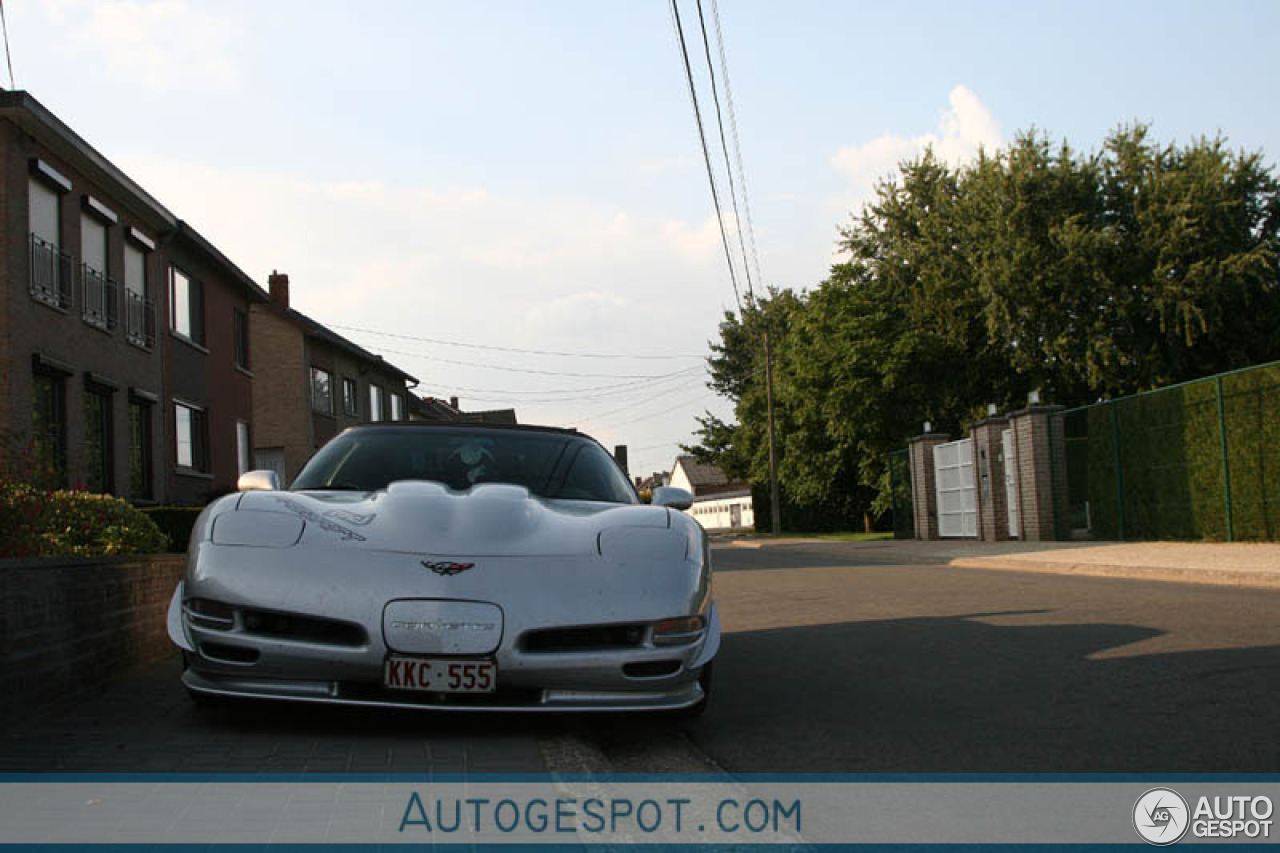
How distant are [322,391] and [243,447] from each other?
11701mm

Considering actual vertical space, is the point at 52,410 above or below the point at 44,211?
below

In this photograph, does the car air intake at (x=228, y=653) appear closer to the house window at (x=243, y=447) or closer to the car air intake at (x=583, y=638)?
the car air intake at (x=583, y=638)

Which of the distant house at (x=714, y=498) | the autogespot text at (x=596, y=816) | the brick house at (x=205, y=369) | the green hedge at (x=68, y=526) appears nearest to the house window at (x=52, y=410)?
the brick house at (x=205, y=369)

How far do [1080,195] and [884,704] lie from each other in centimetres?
3014

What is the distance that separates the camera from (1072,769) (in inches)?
157

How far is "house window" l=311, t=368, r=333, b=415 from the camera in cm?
3938

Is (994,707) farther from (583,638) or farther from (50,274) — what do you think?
(50,274)

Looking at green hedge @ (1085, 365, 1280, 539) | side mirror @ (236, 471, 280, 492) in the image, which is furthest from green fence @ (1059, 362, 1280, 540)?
side mirror @ (236, 471, 280, 492)

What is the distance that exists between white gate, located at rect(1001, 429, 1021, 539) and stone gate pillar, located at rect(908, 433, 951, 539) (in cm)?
509

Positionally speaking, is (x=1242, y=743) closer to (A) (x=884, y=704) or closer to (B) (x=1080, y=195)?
(A) (x=884, y=704)

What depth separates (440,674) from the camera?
4328 millimetres

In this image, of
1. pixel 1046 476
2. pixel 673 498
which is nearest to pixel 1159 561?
pixel 1046 476

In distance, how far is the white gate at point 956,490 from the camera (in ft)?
90.8

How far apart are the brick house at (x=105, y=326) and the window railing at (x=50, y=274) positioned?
0.03 meters
